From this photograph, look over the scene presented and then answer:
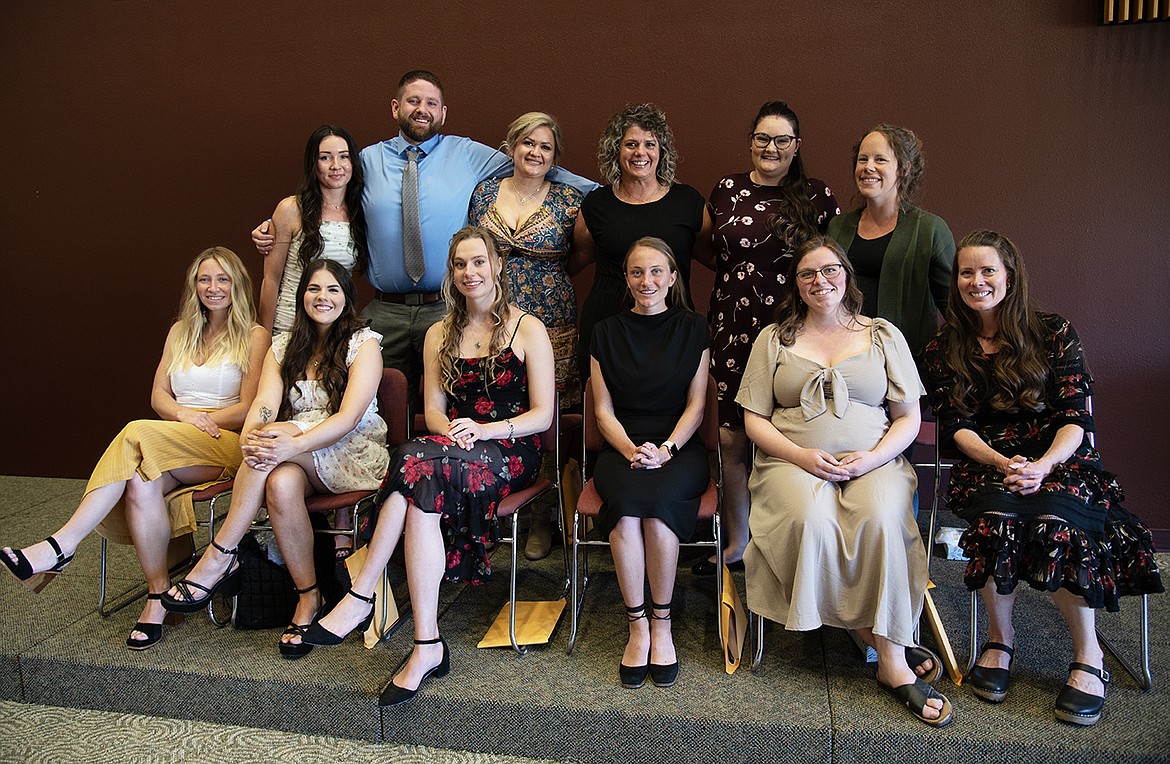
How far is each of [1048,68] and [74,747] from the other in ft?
14.1

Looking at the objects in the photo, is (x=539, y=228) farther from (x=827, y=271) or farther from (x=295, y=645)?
(x=295, y=645)

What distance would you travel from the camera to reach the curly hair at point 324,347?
305cm

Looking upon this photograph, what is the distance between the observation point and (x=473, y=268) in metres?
2.92

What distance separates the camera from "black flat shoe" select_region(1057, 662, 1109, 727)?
7.32ft

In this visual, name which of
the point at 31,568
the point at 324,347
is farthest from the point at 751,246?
the point at 31,568

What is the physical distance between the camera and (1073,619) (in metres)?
2.34

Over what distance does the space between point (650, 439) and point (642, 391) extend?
0.16 metres

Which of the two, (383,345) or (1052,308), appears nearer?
(383,345)

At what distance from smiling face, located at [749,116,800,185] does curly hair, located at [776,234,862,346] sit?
0.48 meters

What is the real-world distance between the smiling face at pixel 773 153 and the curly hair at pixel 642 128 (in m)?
0.33

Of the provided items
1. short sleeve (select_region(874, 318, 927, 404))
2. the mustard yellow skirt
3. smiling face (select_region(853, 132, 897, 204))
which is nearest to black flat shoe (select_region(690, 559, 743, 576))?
short sleeve (select_region(874, 318, 927, 404))

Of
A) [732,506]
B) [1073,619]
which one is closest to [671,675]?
[732,506]

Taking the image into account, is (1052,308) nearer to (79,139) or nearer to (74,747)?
(74,747)

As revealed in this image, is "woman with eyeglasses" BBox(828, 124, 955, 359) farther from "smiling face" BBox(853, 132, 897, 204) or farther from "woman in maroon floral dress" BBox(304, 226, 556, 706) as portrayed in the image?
"woman in maroon floral dress" BBox(304, 226, 556, 706)
